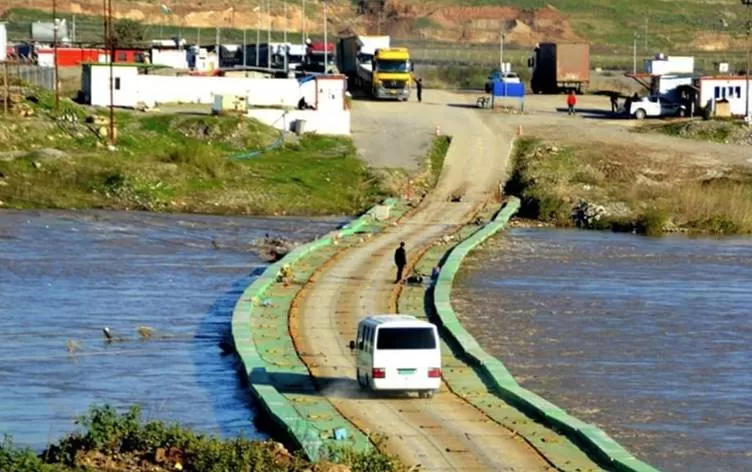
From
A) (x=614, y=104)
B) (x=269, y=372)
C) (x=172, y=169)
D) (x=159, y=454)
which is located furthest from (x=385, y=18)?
(x=159, y=454)

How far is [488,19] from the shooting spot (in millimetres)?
185625

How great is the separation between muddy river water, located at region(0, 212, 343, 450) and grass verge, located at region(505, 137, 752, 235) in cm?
860

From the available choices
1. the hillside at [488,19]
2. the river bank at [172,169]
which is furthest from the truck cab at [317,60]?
the hillside at [488,19]

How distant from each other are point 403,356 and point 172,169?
3465 cm

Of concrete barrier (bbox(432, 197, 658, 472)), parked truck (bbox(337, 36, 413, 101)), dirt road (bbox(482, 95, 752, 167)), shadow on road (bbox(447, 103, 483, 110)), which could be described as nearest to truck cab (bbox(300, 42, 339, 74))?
parked truck (bbox(337, 36, 413, 101))

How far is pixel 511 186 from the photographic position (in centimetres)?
6838

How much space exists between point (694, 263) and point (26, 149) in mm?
24271

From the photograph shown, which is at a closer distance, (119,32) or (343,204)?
(343,204)

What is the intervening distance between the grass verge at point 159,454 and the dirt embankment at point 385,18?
140201 mm

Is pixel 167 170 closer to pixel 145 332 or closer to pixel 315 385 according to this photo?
pixel 145 332

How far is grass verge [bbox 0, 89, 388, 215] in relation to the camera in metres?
63.1

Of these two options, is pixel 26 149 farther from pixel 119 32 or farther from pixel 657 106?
pixel 119 32

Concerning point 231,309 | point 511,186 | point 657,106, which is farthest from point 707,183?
point 231,309

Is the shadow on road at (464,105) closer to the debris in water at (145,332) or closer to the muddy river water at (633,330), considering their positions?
the muddy river water at (633,330)
